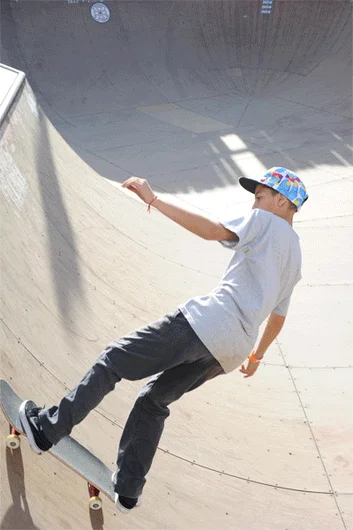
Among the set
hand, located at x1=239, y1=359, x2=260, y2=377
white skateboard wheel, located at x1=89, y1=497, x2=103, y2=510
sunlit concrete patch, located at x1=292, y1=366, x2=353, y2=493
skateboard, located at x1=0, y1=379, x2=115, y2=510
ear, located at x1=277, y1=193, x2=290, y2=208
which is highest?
ear, located at x1=277, y1=193, x2=290, y2=208

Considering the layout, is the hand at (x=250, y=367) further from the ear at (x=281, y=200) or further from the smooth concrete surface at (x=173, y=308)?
the ear at (x=281, y=200)

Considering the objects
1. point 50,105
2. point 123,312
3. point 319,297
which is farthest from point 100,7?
point 123,312

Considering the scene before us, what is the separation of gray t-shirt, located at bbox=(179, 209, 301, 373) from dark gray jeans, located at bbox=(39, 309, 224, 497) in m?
0.06

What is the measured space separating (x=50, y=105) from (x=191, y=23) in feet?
15.9

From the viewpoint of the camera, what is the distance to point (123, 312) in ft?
16.3

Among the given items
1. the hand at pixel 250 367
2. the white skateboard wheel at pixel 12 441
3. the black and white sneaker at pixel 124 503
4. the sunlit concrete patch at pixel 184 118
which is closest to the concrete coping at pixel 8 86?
the white skateboard wheel at pixel 12 441

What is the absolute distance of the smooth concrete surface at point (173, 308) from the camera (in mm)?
3654

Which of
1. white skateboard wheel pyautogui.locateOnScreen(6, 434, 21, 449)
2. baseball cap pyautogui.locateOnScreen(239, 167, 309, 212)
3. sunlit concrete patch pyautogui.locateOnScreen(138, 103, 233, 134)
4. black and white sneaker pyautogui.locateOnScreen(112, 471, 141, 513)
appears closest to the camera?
baseball cap pyautogui.locateOnScreen(239, 167, 309, 212)

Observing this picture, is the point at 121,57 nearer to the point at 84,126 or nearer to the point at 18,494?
the point at 84,126

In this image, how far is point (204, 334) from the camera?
2.80 meters

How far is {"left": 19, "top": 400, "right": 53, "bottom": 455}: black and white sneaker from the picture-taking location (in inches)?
115

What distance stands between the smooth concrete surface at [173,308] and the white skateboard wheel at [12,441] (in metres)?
0.06

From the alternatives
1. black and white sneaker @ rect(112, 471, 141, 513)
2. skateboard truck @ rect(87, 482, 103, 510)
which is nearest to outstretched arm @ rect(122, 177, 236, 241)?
black and white sneaker @ rect(112, 471, 141, 513)

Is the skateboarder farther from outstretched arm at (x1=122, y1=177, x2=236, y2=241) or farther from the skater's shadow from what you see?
the skater's shadow
